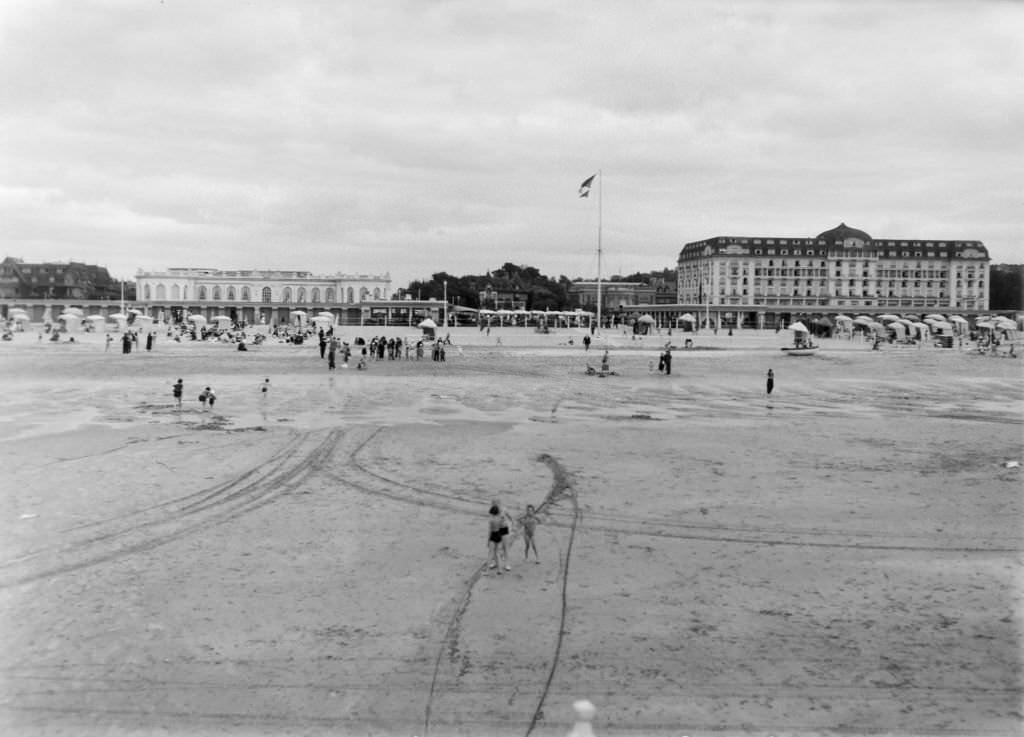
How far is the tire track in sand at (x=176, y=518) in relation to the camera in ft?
35.1

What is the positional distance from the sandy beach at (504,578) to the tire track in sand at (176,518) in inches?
2.4

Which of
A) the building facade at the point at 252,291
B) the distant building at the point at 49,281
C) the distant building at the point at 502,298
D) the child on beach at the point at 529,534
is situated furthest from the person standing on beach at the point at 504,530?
the distant building at the point at 49,281

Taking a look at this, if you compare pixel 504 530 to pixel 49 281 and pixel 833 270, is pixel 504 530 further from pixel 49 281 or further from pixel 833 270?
pixel 49 281

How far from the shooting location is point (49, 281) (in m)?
155

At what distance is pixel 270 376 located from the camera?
1441 inches

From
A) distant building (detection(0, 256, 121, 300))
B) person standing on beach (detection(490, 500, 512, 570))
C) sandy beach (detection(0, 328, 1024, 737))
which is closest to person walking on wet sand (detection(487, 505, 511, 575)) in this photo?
person standing on beach (detection(490, 500, 512, 570))

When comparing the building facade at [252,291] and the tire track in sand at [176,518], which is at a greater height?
the building facade at [252,291]

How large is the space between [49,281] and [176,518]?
6465 inches

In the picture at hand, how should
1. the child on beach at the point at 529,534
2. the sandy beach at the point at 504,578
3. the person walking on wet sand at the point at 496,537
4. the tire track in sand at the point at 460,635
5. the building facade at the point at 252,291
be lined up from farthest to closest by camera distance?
the building facade at the point at 252,291 < the child on beach at the point at 529,534 < the person walking on wet sand at the point at 496,537 < the sandy beach at the point at 504,578 < the tire track in sand at the point at 460,635

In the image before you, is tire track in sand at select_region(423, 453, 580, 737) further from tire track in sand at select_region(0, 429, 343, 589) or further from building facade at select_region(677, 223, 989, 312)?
building facade at select_region(677, 223, 989, 312)

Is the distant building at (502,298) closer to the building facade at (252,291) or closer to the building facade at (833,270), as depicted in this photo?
the building facade at (252,291)

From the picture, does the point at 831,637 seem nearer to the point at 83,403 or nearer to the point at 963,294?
the point at 83,403

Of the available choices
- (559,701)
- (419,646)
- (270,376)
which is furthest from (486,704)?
(270,376)

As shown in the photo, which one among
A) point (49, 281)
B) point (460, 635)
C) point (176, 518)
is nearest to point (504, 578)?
point (460, 635)
